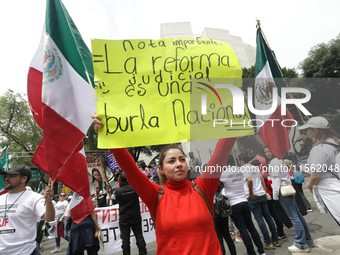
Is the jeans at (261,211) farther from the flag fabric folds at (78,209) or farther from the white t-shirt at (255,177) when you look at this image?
the flag fabric folds at (78,209)

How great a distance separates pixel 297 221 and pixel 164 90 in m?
3.70

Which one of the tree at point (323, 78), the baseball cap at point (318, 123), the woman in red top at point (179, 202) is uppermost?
the tree at point (323, 78)

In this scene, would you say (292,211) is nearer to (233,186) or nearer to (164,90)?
(233,186)

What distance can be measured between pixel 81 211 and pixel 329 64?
27.4 metres

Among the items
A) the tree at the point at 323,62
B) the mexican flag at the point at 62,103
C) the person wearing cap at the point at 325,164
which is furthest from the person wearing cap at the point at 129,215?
the tree at the point at 323,62

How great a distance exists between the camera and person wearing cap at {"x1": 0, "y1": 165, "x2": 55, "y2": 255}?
113 inches

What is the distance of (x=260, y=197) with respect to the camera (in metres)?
4.85

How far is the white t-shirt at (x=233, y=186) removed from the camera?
4.27 metres

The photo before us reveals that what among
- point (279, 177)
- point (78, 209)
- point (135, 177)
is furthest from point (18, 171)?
point (279, 177)

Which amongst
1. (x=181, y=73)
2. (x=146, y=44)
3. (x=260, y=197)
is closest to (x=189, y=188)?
(x=181, y=73)

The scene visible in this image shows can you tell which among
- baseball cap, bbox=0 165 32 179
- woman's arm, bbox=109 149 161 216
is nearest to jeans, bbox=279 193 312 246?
woman's arm, bbox=109 149 161 216

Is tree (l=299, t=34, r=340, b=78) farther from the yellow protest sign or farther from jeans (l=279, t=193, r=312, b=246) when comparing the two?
the yellow protest sign

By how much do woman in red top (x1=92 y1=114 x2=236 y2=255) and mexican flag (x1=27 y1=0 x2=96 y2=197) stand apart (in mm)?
1092

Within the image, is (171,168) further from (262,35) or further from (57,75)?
(262,35)
